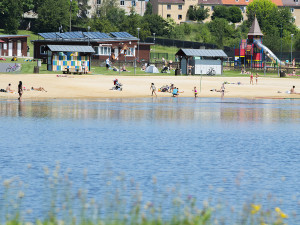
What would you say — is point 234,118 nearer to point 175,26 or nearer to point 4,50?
point 4,50

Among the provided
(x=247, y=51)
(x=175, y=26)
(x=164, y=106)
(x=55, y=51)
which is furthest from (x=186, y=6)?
(x=164, y=106)

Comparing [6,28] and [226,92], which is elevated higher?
[6,28]

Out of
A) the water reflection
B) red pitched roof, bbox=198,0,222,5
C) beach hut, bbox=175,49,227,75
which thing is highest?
red pitched roof, bbox=198,0,222,5

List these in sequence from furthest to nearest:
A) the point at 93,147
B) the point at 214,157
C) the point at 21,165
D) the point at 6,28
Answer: the point at 6,28, the point at 93,147, the point at 214,157, the point at 21,165

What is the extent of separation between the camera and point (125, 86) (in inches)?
2758

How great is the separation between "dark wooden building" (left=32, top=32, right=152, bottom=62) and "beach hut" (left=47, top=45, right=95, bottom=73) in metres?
13.7

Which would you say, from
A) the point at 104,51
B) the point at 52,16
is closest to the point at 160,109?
the point at 104,51

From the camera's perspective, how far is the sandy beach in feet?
210

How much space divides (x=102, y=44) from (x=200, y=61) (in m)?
20.7

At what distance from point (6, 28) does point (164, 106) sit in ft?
300

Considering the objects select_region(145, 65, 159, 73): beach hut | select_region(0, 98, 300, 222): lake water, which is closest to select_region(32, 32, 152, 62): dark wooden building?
select_region(145, 65, 159, 73): beach hut

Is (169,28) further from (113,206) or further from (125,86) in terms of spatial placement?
(113,206)

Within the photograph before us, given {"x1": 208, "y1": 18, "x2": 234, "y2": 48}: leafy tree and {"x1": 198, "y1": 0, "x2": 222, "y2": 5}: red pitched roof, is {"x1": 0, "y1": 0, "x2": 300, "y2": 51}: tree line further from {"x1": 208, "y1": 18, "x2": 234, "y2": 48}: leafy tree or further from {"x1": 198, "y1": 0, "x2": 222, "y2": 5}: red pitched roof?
{"x1": 198, "y1": 0, "x2": 222, "y2": 5}: red pitched roof

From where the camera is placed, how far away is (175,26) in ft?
540
